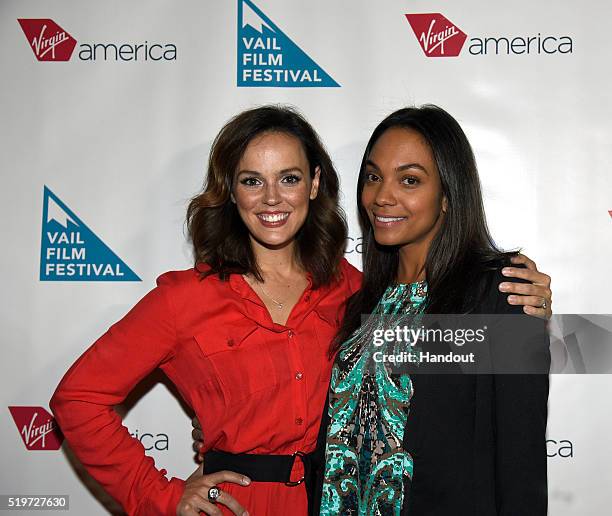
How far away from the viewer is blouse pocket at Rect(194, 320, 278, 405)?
69.6 inches

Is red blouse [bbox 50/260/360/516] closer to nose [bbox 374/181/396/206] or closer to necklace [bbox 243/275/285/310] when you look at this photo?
necklace [bbox 243/275/285/310]

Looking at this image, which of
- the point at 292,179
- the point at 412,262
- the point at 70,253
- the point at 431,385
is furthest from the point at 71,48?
the point at 431,385

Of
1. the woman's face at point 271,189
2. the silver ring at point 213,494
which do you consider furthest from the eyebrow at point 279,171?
the silver ring at point 213,494

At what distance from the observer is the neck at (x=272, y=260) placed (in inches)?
79.6

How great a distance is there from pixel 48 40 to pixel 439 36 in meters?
1.51

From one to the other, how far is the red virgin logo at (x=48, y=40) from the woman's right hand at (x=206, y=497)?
1.70 metres

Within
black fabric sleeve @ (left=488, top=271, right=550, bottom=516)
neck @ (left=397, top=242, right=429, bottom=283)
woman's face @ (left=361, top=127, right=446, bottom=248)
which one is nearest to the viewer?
black fabric sleeve @ (left=488, top=271, right=550, bottom=516)

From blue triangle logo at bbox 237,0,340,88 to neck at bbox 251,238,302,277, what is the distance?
29.4 inches

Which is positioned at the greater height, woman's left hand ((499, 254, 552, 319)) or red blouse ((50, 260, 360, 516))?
woman's left hand ((499, 254, 552, 319))

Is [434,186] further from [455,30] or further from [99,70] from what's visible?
[99,70]

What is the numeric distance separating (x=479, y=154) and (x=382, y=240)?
0.83m

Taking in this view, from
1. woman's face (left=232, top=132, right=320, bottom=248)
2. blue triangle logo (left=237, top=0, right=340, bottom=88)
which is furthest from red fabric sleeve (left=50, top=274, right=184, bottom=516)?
blue triangle logo (left=237, top=0, right=340, bottom=88)

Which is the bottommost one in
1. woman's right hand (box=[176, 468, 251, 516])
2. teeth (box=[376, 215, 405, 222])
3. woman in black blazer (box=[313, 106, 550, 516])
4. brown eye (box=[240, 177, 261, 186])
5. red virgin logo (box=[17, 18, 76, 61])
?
woman's right hand (box=[176, 468, 251, 516])

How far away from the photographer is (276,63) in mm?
2438
